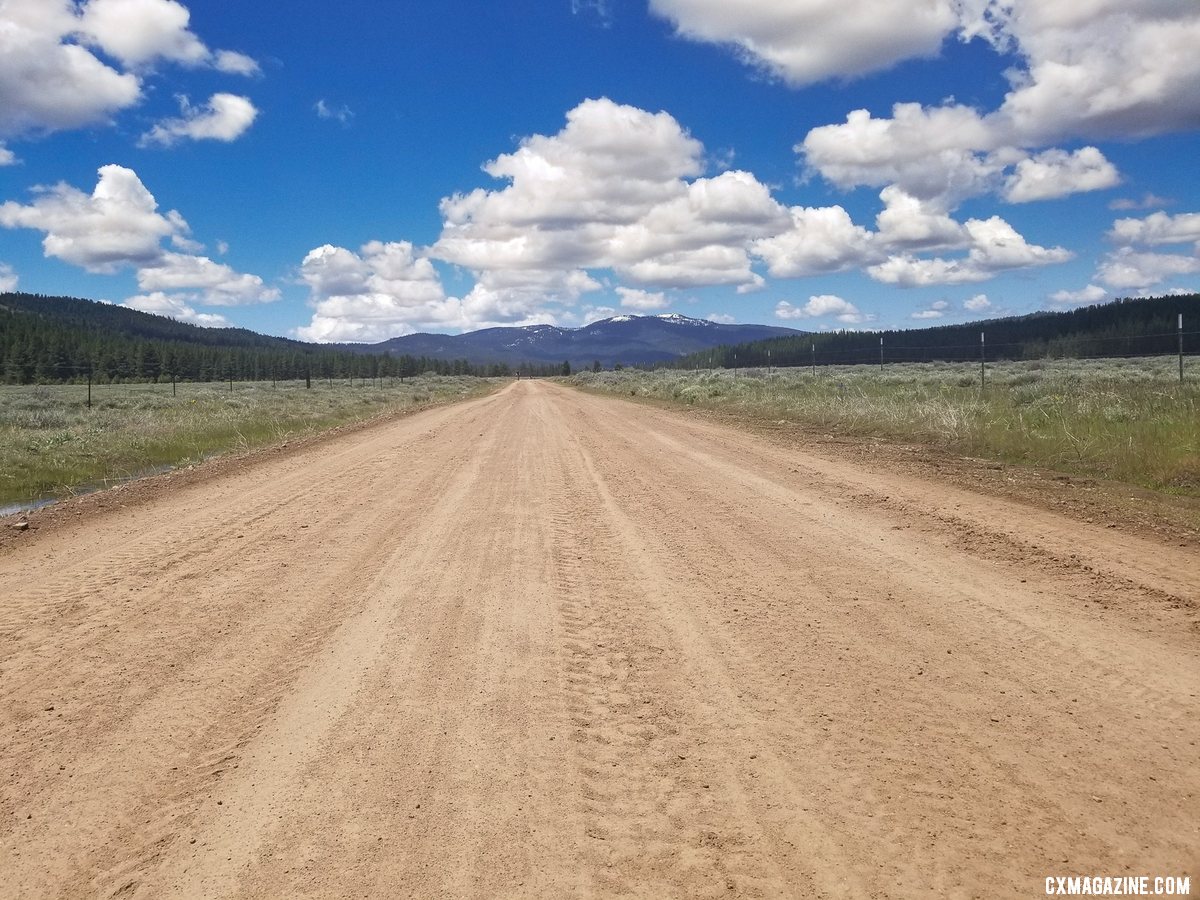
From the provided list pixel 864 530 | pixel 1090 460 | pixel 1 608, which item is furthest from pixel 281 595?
pixel 1090 460

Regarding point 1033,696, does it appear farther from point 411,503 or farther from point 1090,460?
point 1090,460

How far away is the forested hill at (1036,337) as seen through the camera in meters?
74.1

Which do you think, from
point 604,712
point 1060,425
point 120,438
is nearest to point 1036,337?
point 1060,425

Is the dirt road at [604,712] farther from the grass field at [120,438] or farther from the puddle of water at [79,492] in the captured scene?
the grass field at [120,438]

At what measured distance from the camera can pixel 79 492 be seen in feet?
40.4

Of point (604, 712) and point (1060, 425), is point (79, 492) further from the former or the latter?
point (1060, 425)

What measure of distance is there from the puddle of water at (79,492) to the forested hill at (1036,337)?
6330 centimetres

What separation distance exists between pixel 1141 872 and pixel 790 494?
6.85m

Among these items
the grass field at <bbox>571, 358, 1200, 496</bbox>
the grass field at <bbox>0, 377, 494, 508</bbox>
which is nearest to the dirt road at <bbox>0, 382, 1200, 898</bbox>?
the grass field at <bbox>571, 358, 1200, 496</bbox>

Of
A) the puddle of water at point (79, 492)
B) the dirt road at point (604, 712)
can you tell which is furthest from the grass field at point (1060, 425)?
the puddle of water at point (79, 492)

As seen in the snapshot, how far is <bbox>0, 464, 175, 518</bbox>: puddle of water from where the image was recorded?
10609 mm

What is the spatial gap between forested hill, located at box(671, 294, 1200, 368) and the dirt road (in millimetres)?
66012

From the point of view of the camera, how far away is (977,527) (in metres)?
7.32

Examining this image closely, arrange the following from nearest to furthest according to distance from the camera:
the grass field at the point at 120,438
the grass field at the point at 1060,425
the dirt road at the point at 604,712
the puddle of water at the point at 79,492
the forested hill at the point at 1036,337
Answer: the dirt road at the point at 604,712
the grass field at the point at 1060,425
the puddle of water at the point at 79,492
the grass field at the point at 120,438
the forested hill at the point at 1036,337
